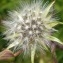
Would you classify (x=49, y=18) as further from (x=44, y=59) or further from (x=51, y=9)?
(x=44, y=59)

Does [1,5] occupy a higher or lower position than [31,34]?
higher

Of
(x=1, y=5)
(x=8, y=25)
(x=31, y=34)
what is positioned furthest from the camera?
(x=1, y=5)

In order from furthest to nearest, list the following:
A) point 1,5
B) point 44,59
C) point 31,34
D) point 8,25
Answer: point 1,5 → point 44,59 → point 8,25 → point 31,34

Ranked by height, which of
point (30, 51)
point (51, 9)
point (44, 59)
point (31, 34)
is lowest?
point (44, 59)

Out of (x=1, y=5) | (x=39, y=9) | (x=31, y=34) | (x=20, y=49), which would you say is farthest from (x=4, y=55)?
(x=1, y=5)

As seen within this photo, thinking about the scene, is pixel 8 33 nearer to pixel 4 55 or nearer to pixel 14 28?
pixel 14 28

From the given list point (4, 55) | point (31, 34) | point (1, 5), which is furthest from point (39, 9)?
point (1, 5)

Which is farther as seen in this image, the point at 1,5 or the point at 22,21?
the point at 1,5
